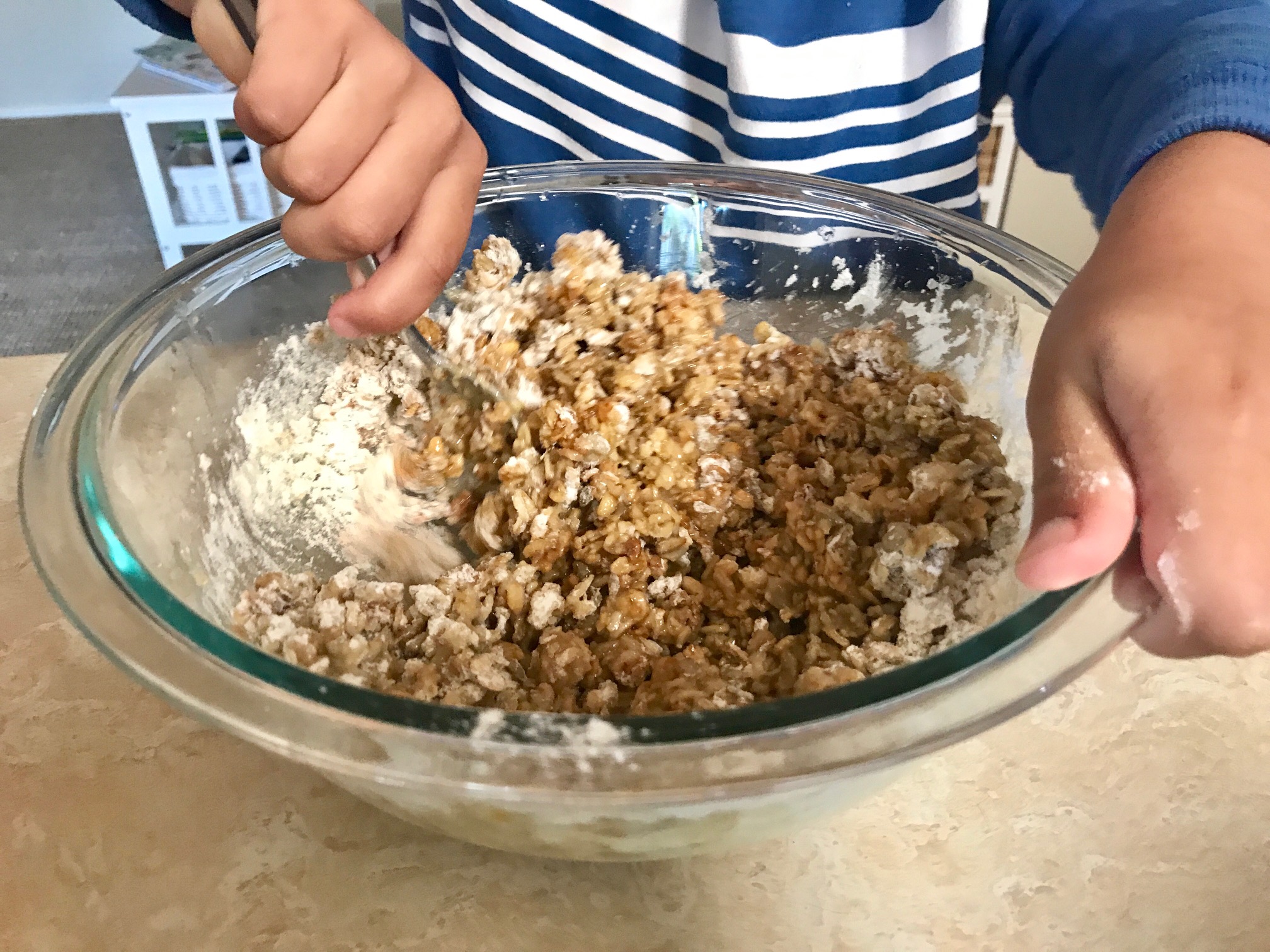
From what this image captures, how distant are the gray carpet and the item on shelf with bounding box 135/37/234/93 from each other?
48 cm

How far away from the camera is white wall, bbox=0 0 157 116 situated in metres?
2.75

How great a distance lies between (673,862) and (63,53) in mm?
3336

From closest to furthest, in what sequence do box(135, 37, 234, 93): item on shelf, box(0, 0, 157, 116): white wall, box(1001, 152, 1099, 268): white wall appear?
box(1001, 152, 1099, 268): white wall < box(135, 37, 234, 93): item on shelf < box(0, 0, 157, 116): white wall

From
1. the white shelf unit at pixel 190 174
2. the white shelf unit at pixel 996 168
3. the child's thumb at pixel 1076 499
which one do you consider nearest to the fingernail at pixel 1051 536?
the child's thumb at pixel 1076 499

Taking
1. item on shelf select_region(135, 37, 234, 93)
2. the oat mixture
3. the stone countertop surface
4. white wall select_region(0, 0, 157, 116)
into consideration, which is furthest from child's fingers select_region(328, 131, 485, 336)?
white wall select_region(0, 0, 157, 116)

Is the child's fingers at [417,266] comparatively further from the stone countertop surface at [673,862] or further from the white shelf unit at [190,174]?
the white shelf unit at [190,174]

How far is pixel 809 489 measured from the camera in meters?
0.55

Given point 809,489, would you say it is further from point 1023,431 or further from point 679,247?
point 679,247

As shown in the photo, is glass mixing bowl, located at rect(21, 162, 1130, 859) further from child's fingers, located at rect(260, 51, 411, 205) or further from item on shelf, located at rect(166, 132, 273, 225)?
item on shelf, located at rect(166, 132, 273, 225)

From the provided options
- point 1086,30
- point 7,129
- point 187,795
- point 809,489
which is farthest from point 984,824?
point 7,129

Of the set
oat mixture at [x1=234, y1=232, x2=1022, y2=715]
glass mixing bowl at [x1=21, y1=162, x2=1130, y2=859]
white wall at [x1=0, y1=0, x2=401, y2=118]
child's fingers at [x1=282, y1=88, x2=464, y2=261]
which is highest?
child's fingers at [x1=282, y1=88, x2=464, y2=261]

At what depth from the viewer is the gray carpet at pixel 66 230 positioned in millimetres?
2145

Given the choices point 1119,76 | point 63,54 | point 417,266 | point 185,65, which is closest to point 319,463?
point 417,266

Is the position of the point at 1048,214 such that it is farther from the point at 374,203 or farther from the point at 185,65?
the point at 185,65
